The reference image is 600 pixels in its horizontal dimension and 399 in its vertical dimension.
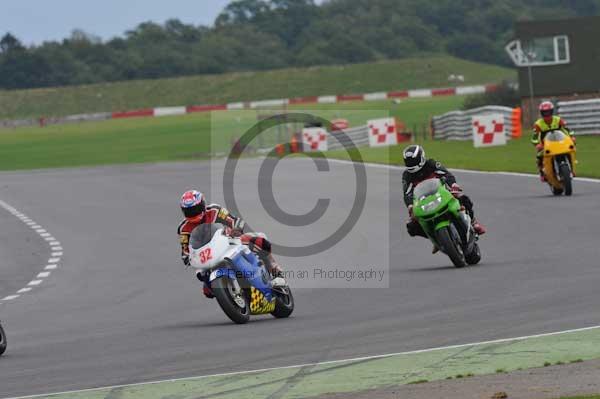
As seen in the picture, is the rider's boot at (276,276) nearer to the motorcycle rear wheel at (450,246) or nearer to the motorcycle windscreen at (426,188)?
the motorcycle rear wheel at (450,246)

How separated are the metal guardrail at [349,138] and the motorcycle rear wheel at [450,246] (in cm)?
3874

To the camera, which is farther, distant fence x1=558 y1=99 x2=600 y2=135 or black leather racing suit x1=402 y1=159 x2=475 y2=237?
distant fence x1=558 y1=99 x2=600 y2=135

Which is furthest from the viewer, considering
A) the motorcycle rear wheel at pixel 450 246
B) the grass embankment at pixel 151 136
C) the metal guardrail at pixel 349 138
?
the grass embankment at pixel 151 136

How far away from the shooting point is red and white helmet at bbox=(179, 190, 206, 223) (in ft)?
46.2

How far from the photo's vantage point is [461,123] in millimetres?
53375

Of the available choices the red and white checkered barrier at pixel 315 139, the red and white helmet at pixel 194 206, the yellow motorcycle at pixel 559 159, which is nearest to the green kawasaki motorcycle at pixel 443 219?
the red and white helmet at pixel 194 206

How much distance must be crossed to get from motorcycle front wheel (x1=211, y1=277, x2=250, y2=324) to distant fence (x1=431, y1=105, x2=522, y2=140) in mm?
37009

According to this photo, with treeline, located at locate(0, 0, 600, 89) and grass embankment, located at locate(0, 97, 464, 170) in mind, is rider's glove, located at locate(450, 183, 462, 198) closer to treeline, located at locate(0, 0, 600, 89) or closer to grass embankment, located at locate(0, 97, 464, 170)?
grass embankment, located at locate(0, 97, 464, 170)

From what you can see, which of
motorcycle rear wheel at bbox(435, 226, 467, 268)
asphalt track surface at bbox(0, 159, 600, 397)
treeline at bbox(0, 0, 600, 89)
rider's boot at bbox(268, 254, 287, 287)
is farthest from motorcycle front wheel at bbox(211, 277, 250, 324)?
treeline at bbox(0, 0, 600, 89)

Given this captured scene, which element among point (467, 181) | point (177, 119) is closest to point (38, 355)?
point (467, 181)

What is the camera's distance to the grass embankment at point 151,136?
6400 cm

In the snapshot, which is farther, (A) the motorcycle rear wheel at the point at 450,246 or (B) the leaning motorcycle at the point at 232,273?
(A) the motorcycle rear wheel at the point at 450,246

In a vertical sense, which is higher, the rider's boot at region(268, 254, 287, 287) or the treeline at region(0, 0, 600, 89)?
the treeline at region(0, 0, 600, 89)

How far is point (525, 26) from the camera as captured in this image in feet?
192
